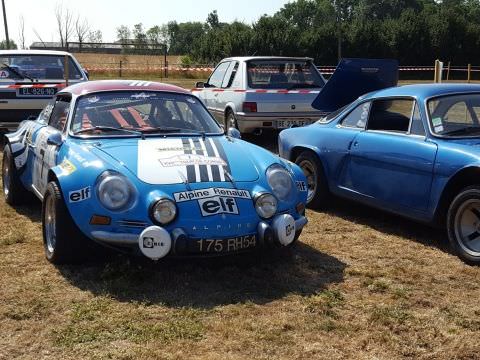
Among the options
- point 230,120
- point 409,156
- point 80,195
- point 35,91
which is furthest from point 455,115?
point 35,91

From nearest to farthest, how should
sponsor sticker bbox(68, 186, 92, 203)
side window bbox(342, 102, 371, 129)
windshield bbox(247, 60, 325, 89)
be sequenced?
sponsor sticker bbox(68, 186, 92, 203)
side window bbox(342, 102, 371, 129)
windshield bbox(247, 60, 325, 89)

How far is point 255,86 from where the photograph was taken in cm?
1069

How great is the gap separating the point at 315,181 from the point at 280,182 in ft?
6.58

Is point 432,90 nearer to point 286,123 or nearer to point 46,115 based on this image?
point 46,115

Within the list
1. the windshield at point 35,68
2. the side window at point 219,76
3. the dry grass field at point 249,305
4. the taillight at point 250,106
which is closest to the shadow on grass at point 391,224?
the dry grass field at point 249,305

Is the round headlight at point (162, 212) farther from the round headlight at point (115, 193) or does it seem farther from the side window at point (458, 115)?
the side window at point (458, 115)

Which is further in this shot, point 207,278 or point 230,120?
point 230,120

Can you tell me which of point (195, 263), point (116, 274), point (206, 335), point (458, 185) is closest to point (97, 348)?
point (206, 335)

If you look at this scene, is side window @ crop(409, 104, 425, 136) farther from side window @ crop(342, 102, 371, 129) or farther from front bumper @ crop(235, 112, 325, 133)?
front bumper @ crop(235, 112, 325, 133)

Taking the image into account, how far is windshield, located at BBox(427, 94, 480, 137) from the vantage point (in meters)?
5.16

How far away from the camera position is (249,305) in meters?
3.78

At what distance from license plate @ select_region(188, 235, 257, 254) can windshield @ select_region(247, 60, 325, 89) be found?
6.83 m

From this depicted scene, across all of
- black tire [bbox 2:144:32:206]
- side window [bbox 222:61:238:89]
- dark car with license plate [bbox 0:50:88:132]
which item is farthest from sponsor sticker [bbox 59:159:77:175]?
side window [bbox 222:61:238:89]

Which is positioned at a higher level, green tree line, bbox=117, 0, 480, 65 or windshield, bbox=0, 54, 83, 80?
green tree line, bbox=117, 0, 480, 65
